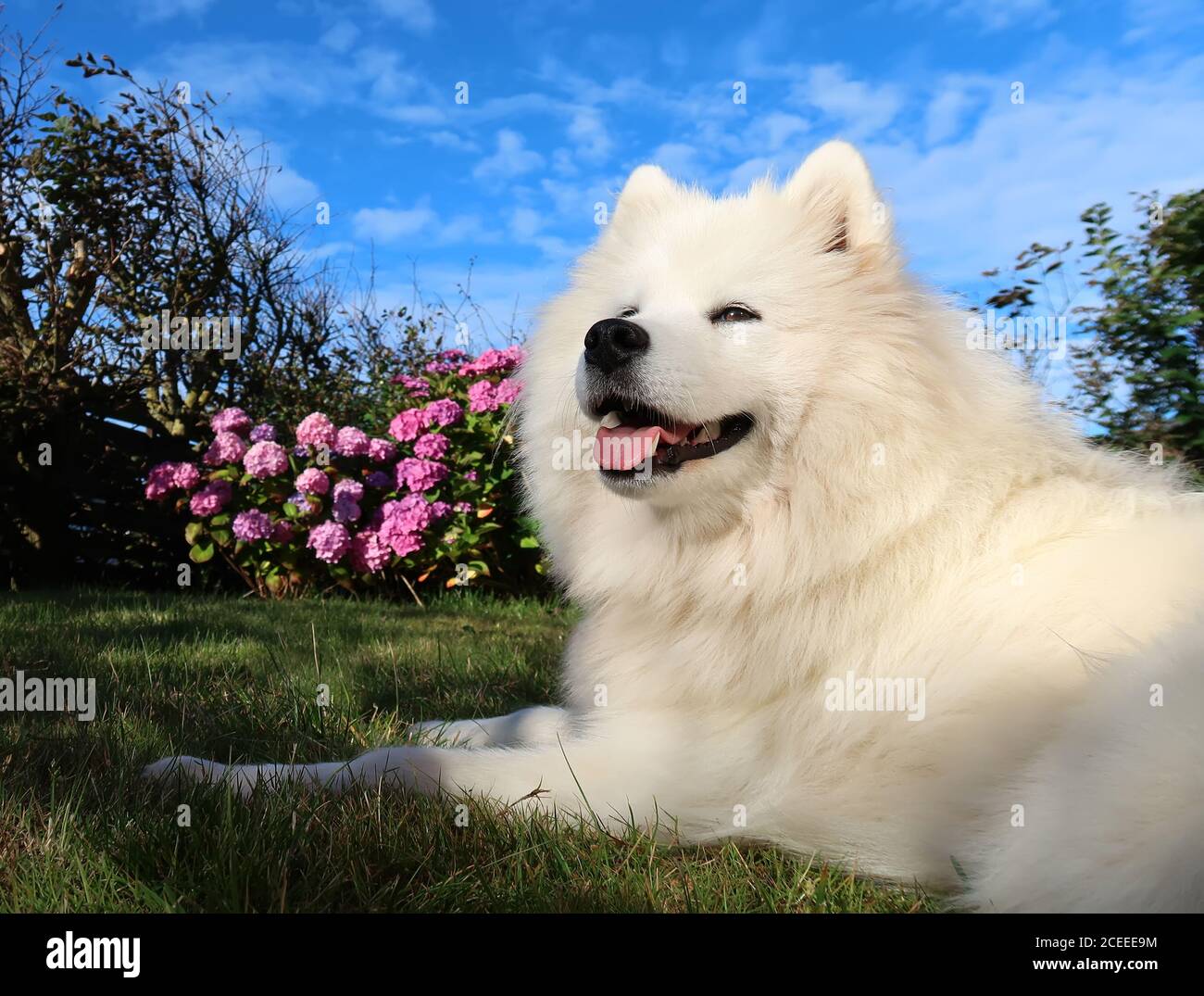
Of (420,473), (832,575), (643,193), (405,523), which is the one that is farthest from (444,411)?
(832,575)

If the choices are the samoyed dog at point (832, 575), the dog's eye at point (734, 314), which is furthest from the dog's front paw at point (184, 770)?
the dog's eye at point (734, 314)

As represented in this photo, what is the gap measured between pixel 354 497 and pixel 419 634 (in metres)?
2.21

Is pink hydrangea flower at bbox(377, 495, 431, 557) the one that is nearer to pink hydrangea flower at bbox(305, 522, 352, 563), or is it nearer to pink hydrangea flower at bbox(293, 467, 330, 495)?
pink hydrangea flower at bbox(305, 522, 352, 563)

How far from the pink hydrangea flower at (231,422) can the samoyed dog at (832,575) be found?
5.30m

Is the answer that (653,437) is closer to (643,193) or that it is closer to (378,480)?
(643,193)

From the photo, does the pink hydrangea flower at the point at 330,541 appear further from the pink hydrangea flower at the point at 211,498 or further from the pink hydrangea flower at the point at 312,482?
the pink hydrangea flower at the point at 211,498

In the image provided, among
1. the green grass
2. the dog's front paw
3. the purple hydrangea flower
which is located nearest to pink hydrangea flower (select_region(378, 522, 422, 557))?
the purple hydrangea flower

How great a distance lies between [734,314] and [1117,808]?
1.42m

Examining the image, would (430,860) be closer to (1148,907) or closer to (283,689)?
(1148,907)

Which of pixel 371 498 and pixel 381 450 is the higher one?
pixel 381 450

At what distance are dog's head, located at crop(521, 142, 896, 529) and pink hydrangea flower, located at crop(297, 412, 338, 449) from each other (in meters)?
4.77

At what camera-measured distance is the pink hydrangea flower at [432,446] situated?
6766mm

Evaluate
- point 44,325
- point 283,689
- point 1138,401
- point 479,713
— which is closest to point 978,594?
point 479,713

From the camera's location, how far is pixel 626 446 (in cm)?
236
